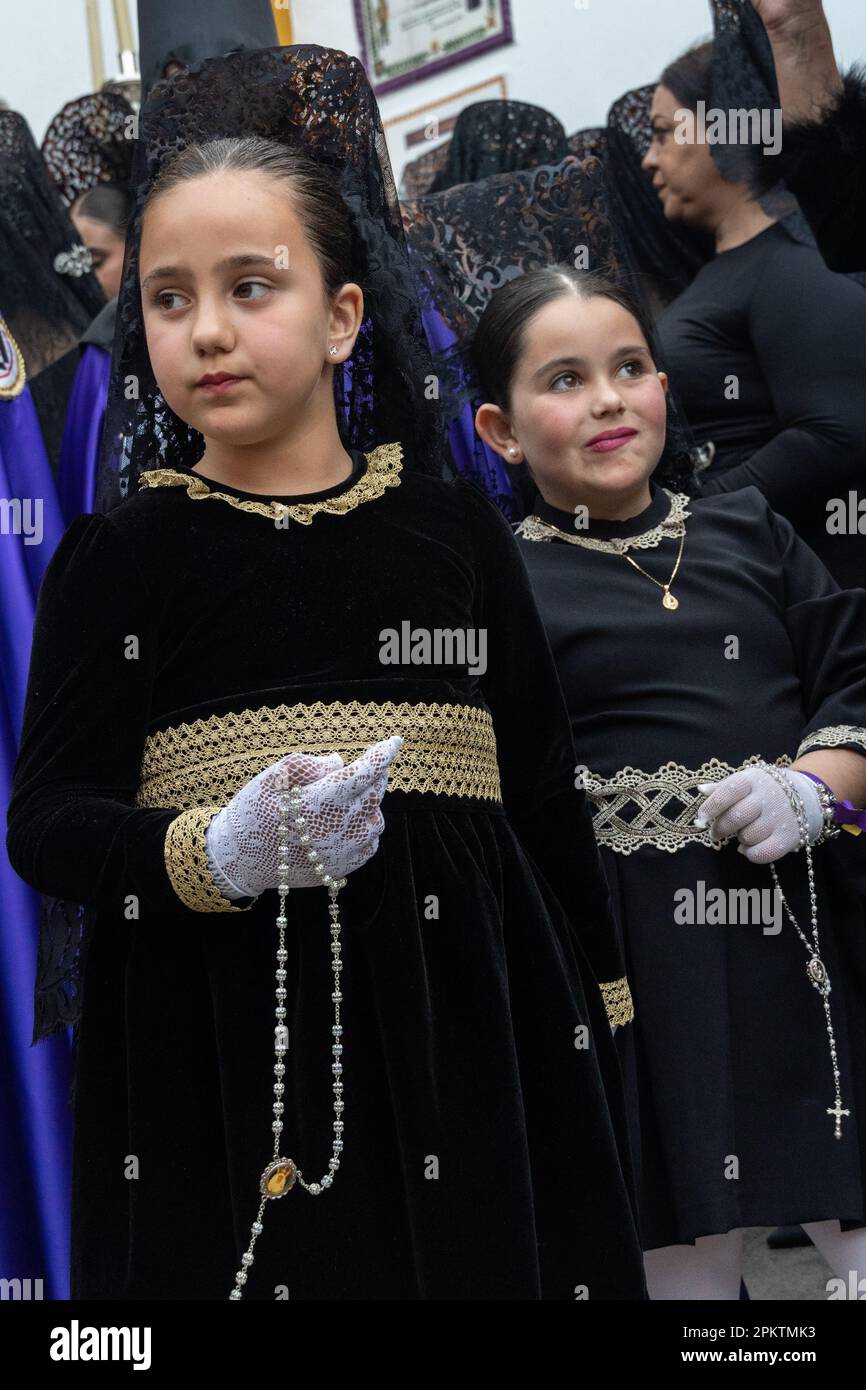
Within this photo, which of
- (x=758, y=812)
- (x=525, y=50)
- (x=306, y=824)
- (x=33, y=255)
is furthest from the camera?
(x=525, y=50)

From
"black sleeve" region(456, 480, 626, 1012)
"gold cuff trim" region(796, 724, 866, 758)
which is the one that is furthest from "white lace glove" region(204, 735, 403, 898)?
"gold cuff trim" region(796, 724, 866, 758)

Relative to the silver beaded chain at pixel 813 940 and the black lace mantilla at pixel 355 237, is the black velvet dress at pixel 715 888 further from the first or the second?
the black lace mantilla at pixel 355 237

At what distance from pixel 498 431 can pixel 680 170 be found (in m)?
1.04

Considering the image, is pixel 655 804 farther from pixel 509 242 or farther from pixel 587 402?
pixel 509 242

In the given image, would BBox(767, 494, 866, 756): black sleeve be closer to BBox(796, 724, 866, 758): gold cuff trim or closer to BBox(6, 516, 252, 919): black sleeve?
BBox(796, 724, 866, 758): gold cuff trim

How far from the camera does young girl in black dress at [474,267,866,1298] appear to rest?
1.88m

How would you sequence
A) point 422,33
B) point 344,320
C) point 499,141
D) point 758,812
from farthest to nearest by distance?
point 422,33
point 499,141
point 758,812
point 344,320

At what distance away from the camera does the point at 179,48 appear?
9.20 feet

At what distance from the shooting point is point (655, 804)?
1953 millimetres

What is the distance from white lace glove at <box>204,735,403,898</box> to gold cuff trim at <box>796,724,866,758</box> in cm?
76

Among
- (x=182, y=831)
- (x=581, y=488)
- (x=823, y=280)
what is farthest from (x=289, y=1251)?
(x=823, y=280)

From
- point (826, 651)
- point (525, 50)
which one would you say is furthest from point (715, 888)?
point (525, 50)
